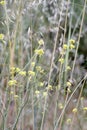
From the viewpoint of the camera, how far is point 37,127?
1.55m

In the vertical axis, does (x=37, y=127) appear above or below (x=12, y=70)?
below

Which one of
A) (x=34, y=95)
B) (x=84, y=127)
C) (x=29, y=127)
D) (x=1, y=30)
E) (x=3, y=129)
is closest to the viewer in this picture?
(x=3, y=129)

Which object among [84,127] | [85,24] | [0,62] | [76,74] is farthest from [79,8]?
[0,62]

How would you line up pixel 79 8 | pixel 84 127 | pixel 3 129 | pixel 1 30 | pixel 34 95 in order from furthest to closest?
pixel 79 8 → pixel 1 30 → pixel 84 127 → pixel 34 95 → pixel 3 129

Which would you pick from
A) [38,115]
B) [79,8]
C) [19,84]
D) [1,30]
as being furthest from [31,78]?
[79,8]

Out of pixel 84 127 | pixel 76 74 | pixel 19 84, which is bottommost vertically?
pixel 84 127

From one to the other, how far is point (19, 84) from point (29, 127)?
39cm

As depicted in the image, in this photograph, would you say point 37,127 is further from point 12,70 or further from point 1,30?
point 1,30

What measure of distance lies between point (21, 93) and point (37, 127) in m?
0.21

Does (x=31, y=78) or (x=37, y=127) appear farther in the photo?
(x=37, y=127)

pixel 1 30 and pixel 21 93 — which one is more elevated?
pixel 1 30

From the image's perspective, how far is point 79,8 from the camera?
9.26 ft

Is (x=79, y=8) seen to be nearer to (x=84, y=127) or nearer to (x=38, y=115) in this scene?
(x=84, y=127)

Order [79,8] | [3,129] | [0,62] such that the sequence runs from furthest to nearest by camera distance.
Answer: [79,8], [0,62], [3,129]
